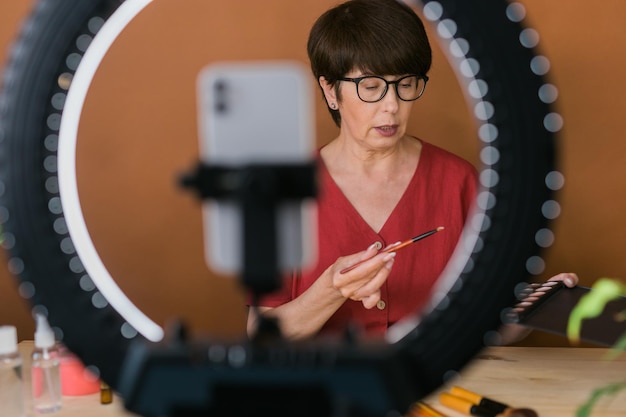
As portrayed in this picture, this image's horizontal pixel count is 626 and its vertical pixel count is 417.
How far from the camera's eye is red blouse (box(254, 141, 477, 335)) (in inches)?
44.6

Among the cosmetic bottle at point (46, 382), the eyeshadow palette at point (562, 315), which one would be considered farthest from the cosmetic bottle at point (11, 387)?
the eyeshadow palette at point (562, 315)

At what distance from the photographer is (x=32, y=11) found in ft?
1.30

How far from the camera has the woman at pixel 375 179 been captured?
105cm

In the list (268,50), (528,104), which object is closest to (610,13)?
(268,50)

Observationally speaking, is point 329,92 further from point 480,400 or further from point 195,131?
point 480,400

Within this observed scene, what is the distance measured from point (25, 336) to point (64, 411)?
0.56 m

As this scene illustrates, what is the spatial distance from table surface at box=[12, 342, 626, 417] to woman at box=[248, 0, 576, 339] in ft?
0.48

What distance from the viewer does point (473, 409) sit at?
2.69 ft

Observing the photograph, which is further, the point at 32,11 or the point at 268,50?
the point at 268,50

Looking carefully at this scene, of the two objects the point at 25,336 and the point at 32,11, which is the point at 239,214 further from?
the point at 25,336

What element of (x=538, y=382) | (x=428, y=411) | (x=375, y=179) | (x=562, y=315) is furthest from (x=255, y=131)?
(x=375, y=179)

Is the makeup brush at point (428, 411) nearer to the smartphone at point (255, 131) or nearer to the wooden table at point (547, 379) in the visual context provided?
the wooden table at point (547, 379)

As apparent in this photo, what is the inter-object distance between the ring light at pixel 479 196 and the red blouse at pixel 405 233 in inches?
27.7

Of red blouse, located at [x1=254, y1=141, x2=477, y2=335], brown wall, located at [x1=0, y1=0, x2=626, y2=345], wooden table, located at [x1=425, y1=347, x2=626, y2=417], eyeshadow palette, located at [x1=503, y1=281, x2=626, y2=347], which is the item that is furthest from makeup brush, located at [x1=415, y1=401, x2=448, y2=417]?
brown wall, located at [x1=0, y1=0, x2=626, y2=345]
